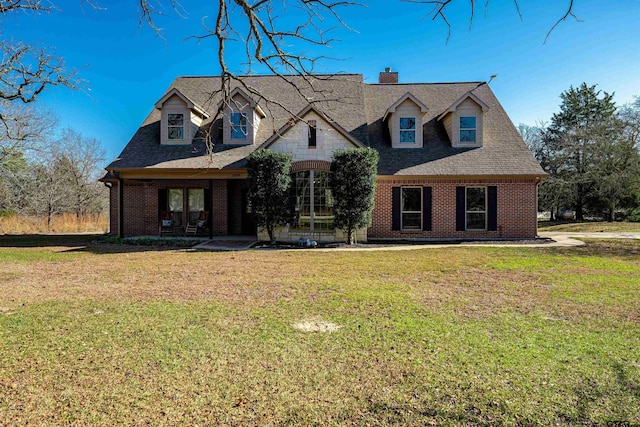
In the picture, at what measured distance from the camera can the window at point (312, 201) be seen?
1338cm

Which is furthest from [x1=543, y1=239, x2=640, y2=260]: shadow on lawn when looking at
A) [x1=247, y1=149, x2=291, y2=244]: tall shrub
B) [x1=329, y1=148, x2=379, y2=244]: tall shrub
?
[x1=247, y1=149, x2=291, y2=244]: tall shrub

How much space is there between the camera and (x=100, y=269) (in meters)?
8.43

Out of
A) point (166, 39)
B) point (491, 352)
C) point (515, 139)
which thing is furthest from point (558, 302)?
point (515, 139)

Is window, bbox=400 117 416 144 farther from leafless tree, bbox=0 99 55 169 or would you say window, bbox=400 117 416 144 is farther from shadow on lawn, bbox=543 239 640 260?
leafless tree, bbox=0 99 55 169

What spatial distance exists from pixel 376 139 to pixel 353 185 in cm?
446

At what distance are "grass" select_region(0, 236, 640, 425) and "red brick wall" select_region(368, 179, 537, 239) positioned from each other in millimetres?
6605

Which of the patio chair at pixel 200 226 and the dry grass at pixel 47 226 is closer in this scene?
the patio chair at pixel 200 226

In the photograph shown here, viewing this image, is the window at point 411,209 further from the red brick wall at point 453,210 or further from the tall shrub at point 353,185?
the tall shrub at point 353,185

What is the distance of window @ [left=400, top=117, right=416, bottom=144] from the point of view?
1520cm

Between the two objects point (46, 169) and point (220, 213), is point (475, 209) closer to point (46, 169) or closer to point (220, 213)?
point (220, 213)

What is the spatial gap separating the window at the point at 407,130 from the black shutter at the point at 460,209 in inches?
117

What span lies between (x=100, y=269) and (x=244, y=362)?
6.68 meters

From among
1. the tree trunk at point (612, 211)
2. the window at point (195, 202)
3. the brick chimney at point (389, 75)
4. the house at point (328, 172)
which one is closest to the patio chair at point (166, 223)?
the house at point (328, 172)

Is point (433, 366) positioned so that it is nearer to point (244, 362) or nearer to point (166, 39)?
point (244, 362)
